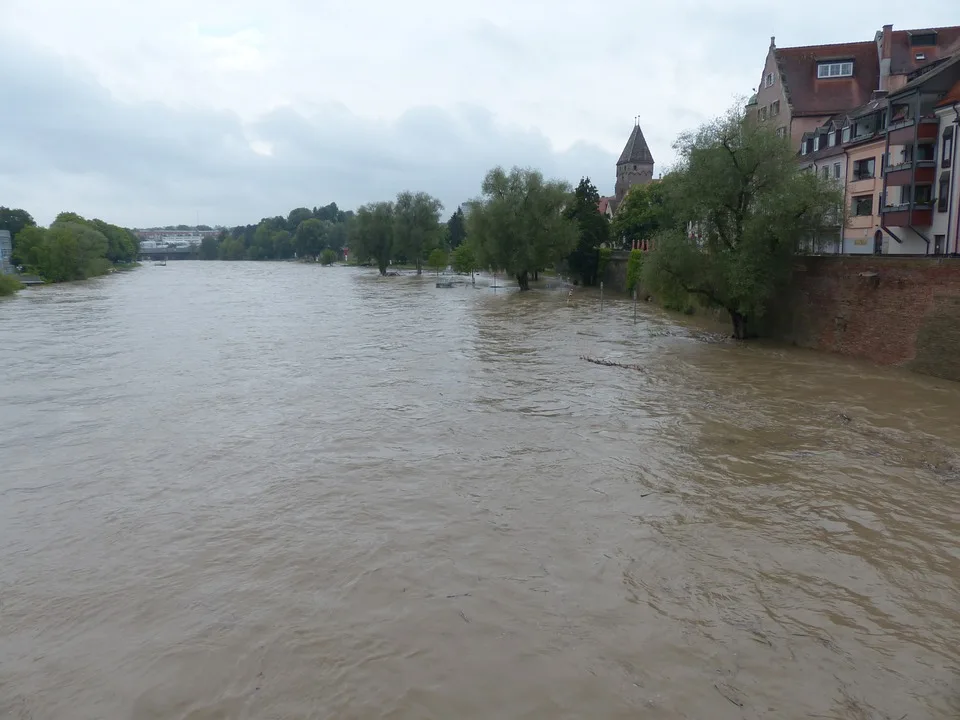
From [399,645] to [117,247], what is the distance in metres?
129

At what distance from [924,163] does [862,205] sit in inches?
227

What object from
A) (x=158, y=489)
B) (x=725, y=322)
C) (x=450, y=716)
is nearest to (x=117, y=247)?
(x=725, y=322)

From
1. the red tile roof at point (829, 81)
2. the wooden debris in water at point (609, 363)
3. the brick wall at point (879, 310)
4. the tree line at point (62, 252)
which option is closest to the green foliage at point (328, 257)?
the tree line at point (62, 252)

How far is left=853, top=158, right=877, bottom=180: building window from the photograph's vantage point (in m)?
34.8

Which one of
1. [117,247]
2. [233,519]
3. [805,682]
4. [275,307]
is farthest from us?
[117,247]

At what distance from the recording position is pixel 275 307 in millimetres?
46406

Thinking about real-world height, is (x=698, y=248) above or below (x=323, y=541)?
above

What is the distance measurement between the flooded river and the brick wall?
976 millimetres

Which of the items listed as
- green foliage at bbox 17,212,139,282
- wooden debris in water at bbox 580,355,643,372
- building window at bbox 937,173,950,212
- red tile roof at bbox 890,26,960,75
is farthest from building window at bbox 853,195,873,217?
green foliage at bbox 17,212,139,282

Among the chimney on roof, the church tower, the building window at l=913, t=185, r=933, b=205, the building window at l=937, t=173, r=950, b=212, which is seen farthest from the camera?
the church tower

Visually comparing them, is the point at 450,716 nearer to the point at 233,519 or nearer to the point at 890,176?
the point at 233,519

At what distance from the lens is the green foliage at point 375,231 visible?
287ft

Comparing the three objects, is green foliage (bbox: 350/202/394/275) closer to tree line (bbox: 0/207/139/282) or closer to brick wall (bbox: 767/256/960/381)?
tree line (bbox: 0/207/139/282)

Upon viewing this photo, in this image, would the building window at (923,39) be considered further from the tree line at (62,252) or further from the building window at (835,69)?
the tree line at (62,252)
